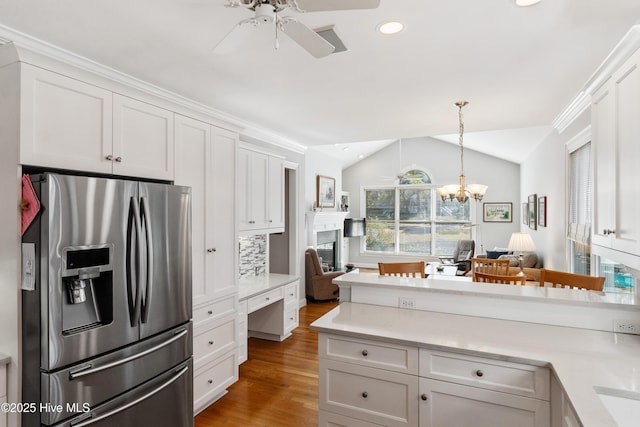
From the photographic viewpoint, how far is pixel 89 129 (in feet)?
6.35

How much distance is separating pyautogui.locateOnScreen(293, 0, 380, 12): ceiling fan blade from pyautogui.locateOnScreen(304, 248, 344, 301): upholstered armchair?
4.61 m

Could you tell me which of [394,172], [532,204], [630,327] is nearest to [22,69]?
[630,327]

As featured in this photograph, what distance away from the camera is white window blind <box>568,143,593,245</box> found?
3412 mm

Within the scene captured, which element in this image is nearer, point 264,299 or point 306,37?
point 306,37

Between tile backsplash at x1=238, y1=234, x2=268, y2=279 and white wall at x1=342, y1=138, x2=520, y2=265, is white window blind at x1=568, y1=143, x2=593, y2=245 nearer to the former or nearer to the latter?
tile backsplash at x1=238, y1=234, x2=268, y2=279

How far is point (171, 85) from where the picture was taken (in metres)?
2.73

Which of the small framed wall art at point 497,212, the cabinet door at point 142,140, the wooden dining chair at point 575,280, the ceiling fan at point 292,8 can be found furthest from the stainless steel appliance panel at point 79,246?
the small framed wall art at point 497,212

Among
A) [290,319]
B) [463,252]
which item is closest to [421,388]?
[290,319]

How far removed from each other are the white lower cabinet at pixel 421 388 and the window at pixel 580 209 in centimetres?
244

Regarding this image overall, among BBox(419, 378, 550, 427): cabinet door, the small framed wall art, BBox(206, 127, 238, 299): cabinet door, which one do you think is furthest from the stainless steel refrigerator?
the small framed wall art

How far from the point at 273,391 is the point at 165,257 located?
165 cm

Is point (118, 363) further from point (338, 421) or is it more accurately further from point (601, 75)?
point (601, 75)

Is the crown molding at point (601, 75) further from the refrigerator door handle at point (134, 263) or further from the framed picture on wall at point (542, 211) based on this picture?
the refrigerator door handle at point (134, 263)

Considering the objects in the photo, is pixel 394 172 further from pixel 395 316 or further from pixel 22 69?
pixel 22 69
